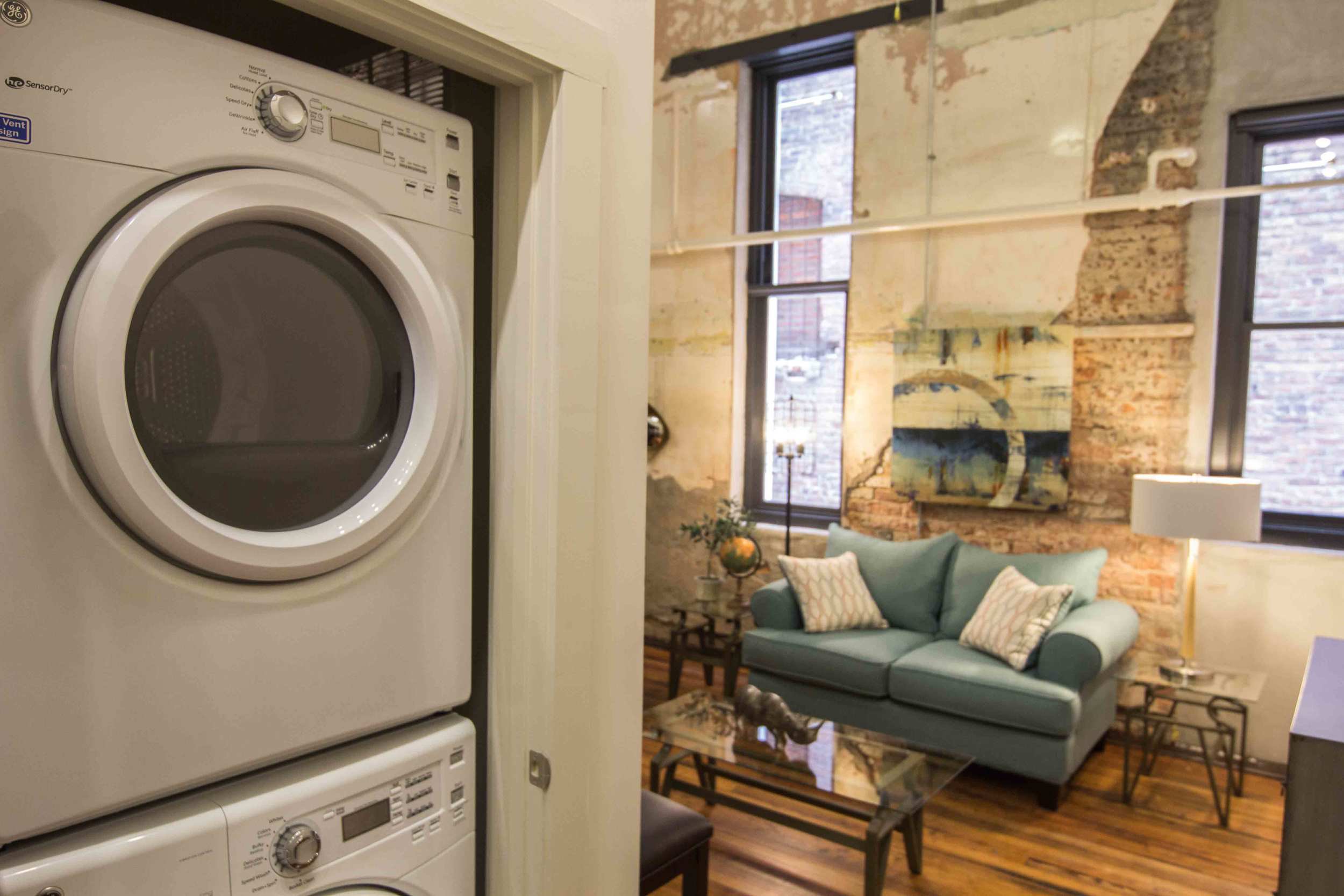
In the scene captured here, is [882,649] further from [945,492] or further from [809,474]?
[809,474]

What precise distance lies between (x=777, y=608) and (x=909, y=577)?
683mm

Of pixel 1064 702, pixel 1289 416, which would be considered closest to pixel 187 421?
pixel 1064 702

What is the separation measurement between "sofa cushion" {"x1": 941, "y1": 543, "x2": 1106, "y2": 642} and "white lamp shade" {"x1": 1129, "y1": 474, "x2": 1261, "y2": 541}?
0.43m

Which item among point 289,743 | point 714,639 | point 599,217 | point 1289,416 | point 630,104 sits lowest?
point 714,639

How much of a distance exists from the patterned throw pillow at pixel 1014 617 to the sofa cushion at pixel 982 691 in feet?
0.17

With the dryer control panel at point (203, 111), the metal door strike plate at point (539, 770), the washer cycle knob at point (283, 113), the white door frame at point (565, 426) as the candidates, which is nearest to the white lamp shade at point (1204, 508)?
the white door frame at point (565, 426)

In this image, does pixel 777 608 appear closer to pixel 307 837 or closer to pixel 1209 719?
pixel 1209 719

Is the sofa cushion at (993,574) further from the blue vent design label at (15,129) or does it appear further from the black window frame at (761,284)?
the blue vent design label at (15,129)

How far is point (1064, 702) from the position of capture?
3.39 m

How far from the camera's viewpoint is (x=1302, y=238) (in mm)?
3957

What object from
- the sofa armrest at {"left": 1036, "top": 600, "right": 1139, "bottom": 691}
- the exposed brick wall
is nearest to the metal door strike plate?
the sofa armrest at {"left": 1036, "top": 600, "right": 1139, "bottom": 691}

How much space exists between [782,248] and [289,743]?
188 inches

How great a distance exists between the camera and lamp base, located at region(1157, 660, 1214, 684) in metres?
3.61

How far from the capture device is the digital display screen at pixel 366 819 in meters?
1.25
